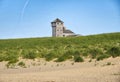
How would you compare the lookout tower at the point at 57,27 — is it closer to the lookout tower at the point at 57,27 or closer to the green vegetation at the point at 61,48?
the lookout tower at the point at 57,27

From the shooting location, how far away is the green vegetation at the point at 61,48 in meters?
15.0

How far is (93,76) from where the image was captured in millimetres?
8391

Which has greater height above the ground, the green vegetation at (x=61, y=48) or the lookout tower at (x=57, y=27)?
the lookout tower at (x=57, y=27)

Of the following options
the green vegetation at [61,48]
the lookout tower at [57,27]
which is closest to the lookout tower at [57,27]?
the lookout tower at [57,27]

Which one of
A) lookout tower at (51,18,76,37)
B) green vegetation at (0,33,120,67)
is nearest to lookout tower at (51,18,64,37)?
lookout tower at (51,18,76,37)

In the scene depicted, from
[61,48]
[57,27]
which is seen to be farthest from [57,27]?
[61,48]

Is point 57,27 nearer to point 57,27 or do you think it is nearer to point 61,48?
point 57,27

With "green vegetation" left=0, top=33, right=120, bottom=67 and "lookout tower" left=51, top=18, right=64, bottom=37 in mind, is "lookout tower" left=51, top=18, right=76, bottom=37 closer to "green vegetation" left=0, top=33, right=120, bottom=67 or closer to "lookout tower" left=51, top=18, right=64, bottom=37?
"lookout tower" left=51, top=18, right=64, bottom=37

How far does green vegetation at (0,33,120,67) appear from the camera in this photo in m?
15.0

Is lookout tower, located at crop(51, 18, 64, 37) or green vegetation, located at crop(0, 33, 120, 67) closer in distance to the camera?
lookout tower, located at crop(51, 18, 64, 37)

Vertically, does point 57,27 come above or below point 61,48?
above

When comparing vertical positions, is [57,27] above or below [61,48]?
above

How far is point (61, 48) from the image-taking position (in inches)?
882

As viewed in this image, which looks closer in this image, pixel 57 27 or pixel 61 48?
pixel 57 27
